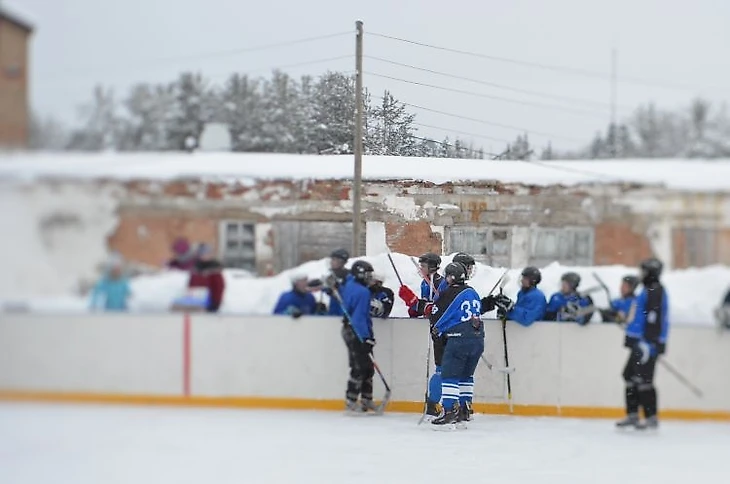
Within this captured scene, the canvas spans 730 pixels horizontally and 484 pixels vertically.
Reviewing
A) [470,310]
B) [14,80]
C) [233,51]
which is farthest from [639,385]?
[14,80]

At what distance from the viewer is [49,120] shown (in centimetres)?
396

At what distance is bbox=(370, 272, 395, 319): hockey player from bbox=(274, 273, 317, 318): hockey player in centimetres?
32

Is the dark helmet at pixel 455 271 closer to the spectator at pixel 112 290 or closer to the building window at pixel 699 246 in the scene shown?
the building window at pixel 699 246

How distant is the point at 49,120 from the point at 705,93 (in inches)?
113

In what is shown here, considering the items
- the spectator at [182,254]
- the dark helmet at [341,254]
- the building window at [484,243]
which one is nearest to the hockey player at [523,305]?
the building window at [484,243]

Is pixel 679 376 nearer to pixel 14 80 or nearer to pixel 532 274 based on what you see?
pixel 532 274

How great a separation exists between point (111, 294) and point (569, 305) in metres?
2.13

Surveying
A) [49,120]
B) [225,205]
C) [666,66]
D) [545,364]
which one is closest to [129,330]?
[225,205]

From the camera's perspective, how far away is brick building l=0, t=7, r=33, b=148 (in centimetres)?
379

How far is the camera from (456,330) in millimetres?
4582

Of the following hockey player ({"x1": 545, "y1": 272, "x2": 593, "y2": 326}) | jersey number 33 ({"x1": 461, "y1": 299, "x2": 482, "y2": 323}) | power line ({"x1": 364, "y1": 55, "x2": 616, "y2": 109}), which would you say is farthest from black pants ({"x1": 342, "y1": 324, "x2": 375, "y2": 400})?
power line ({"x1": 364, "y1": 55, "x2": 616, "y2": 109})

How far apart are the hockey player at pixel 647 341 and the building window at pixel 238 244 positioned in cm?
174

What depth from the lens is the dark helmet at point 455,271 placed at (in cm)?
452

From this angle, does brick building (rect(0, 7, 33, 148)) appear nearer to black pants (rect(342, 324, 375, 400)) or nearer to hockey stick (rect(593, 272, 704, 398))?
black pants (rect(342, 324, 375, 400))
